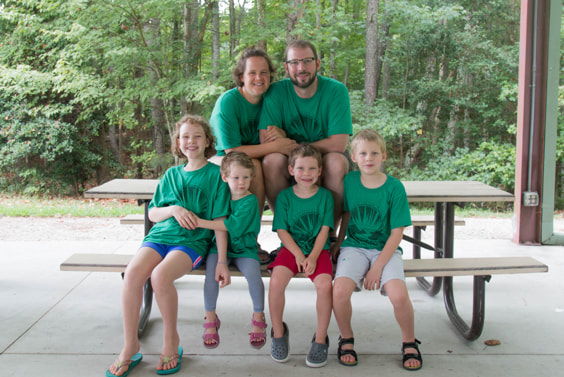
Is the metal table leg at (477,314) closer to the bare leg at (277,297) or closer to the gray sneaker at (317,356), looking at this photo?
the gray sneaker at (317,356)

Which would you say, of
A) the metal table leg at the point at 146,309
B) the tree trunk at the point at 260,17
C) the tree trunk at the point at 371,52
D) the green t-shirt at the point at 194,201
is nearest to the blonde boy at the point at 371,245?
the green t-shirt at the point at 194,201

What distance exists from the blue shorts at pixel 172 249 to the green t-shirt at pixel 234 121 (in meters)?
0.66

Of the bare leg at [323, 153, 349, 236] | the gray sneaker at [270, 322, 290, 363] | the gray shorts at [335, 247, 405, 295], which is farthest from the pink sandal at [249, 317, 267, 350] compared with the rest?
the bare leg at [323, 153, 349, 236]

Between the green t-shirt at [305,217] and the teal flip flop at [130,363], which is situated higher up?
the green t-shirt at [305,217]

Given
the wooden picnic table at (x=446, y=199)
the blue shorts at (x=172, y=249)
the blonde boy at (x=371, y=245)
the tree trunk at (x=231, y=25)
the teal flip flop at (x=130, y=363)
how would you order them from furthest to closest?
1. the tree trunk at (x=231, y=25)
2. the wooden picnic table at (x=446, y=199)
3. the blue shorts at (x=172, y=249)
4. the blonde boy at (x=371, y=245)
5. the teal flip flop at (x=130, y=363)

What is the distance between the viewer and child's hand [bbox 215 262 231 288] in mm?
2365

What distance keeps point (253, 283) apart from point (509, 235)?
3.89 metres

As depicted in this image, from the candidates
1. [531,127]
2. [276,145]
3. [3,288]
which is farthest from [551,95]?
[3,288]

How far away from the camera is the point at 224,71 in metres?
7.72

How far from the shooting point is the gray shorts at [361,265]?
7.67 ft

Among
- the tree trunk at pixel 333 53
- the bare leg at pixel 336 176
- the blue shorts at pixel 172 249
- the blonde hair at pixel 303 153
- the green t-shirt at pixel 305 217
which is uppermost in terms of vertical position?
the tree trunk at pixel 333 53

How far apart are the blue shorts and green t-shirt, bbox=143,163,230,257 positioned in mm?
18

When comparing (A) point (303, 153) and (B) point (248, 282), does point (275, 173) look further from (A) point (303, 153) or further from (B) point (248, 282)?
(B) point (248, 282)

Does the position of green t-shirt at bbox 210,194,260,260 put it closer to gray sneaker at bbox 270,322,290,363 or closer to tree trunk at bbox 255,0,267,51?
gray sneaker at bbox 270,322,290,363
